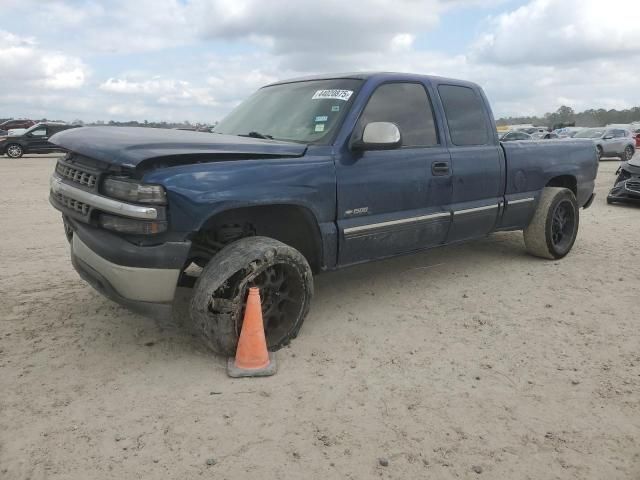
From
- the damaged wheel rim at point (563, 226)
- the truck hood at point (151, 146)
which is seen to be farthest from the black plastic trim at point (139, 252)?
the damaged wheel rim at point (563, 226)

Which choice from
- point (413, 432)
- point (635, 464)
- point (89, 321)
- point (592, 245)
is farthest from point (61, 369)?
point (592, 245)

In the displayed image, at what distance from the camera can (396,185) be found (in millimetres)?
4188

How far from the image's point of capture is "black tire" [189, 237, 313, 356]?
→ 10.8ft

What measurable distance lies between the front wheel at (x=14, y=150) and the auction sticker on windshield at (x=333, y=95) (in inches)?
915

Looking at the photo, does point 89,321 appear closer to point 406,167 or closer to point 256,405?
point 256,405

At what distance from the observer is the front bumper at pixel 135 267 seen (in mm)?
3076

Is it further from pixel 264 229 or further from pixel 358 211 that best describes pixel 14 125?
pixel 358 211

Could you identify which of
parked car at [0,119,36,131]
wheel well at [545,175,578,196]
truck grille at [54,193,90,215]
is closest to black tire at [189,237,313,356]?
truck grille at [54,193,90,215]

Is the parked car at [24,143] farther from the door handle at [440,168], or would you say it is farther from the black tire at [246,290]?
the black tire at [246,290]

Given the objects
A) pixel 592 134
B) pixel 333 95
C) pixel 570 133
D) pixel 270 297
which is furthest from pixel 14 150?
pixel 570 133

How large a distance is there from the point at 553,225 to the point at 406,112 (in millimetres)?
2644

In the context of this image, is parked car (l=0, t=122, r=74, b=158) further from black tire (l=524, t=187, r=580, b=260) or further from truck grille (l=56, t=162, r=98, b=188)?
black tire (l=524, t=187, r=580, b=260)

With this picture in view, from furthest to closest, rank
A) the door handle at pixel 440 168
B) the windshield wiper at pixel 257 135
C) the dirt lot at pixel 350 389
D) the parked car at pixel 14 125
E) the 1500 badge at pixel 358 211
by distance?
the parked car at pixel 14 125 < the door handle at pixel 440 168 < the windshield wiper at pixel 257 135 < the 1500 badge at pixel 358 211 < the dirt lot at pixel 350 389

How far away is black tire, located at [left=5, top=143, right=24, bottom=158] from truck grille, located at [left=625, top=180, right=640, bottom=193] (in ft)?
75.6
